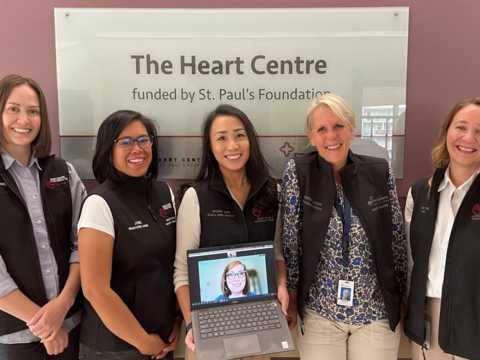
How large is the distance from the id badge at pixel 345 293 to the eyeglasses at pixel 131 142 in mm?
1075

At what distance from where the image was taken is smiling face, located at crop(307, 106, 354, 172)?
146 cm

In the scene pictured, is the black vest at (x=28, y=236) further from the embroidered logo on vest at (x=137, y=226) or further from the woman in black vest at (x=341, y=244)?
the woman in black vest at (x=341, y=244)

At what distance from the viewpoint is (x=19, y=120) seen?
4.56 feet

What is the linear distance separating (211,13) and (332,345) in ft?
6.12

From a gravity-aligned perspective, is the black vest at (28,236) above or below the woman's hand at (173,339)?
above

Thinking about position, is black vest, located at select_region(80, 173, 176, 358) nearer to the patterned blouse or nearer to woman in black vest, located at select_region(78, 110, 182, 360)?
woman in black vest, located at select_region(78, 110, 182, 360)

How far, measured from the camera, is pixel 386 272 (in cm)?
145

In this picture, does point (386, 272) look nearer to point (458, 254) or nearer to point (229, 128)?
point (458, 254)

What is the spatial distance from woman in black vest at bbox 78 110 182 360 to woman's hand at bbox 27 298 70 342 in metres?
0.11

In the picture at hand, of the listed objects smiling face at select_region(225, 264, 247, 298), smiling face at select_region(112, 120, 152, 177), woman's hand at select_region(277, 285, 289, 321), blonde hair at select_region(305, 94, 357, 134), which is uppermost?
blonde hair at select_region(305, 94, 357, 134)

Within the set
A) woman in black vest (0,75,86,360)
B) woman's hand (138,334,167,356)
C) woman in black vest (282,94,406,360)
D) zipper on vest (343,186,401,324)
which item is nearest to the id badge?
woman in black vest (282,94,406,360)

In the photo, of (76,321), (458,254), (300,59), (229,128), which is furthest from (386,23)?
(76,321)

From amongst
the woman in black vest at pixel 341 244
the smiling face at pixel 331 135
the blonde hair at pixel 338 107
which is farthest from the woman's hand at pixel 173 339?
the blonde hair at pixel 338 107

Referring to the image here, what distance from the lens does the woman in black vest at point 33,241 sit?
1339 mm
